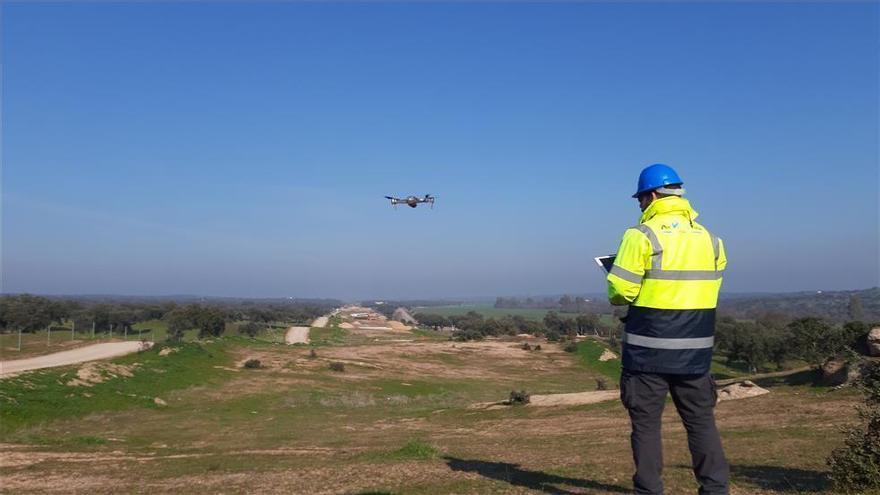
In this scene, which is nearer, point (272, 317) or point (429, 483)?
point (429, 483)

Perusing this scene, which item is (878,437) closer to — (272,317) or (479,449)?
(479,449)

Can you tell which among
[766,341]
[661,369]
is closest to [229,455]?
[661,369]

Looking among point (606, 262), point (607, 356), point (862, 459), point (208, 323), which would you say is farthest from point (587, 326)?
point (606, 262)

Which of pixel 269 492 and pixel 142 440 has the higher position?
pixel 269 492

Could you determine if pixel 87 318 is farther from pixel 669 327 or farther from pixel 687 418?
pixel 669 327

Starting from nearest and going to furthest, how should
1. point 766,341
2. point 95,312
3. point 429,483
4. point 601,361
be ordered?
point 429,483 → point 766,341 → point 601,361 → point 95,312

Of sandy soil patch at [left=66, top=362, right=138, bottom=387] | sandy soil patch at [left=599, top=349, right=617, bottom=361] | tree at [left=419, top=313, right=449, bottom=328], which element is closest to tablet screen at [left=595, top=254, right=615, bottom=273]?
sandy soil patch at [left=66, top=362, right=138, bottom=387]

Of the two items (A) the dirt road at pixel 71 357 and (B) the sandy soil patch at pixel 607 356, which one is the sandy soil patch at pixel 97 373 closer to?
(A) the dirt road at pixel 71 357
